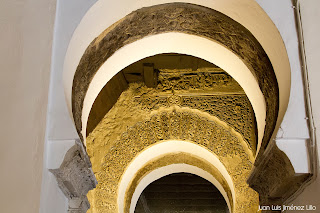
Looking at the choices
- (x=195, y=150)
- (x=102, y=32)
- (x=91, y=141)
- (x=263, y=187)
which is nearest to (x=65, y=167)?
(x=102, y=32)

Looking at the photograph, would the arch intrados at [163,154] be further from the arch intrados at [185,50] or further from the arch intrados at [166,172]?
the arch intrados at [185,50]

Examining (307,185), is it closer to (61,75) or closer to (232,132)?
(61,75)

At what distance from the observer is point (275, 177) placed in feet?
8.22

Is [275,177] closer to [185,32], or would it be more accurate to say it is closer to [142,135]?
[185,32]

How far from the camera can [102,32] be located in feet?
9.63

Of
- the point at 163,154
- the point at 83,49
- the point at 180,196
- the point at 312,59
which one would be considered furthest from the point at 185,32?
the point at 180,196

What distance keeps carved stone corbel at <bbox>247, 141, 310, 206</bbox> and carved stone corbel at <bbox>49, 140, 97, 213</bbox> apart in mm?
1067

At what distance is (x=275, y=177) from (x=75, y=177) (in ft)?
3.98

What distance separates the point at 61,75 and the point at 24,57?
46 centimetres

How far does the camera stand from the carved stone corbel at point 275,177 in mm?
2309

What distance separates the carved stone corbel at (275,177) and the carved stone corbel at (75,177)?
1067mm

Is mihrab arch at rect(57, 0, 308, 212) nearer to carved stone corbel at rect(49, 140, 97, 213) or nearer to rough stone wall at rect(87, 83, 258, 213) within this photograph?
carved stone corbel at rect(49, 140, 97, 213)

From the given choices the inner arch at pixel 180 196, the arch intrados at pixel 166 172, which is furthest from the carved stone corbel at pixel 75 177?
the inner arch at pixel 180 196

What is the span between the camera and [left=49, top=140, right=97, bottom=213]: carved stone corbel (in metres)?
2.32
